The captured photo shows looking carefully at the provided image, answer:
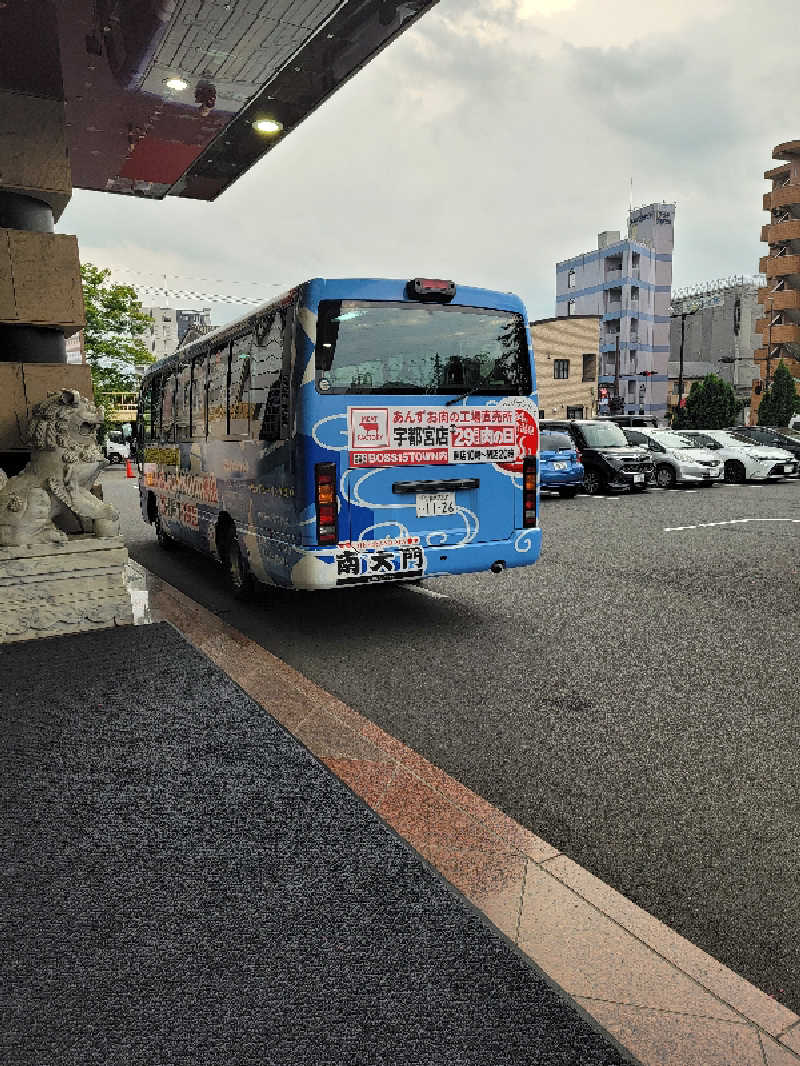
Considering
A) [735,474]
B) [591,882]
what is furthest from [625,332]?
[591,882]

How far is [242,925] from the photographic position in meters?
2.48

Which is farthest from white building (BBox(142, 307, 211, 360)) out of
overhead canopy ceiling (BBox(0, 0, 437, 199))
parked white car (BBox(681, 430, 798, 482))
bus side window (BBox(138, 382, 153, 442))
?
overhead canopy ceiling (BBox(0, 0, 437, 199))

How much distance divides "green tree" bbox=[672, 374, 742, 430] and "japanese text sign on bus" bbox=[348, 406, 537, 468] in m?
40.1

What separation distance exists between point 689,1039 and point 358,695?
10.0 feet

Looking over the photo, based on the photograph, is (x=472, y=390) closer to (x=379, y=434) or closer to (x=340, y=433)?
(x=379, y=434)

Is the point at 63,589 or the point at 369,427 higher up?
the point at 369,427

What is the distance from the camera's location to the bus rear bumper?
6012 millimetres

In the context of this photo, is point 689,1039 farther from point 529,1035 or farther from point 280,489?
point 280,489

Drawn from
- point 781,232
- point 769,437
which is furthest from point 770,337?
point 769,437

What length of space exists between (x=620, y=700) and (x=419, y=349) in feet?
10.7

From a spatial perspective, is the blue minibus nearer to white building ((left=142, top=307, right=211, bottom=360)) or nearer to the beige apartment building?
the beige apartment building

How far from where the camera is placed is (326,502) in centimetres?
593

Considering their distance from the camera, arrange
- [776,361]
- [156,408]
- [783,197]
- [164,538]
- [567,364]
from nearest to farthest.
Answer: [156,408], [164,538], [567,364], [783,197], [776,361]

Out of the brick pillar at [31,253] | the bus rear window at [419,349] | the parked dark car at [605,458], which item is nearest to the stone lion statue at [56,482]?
the brick pillar at [31,253]
